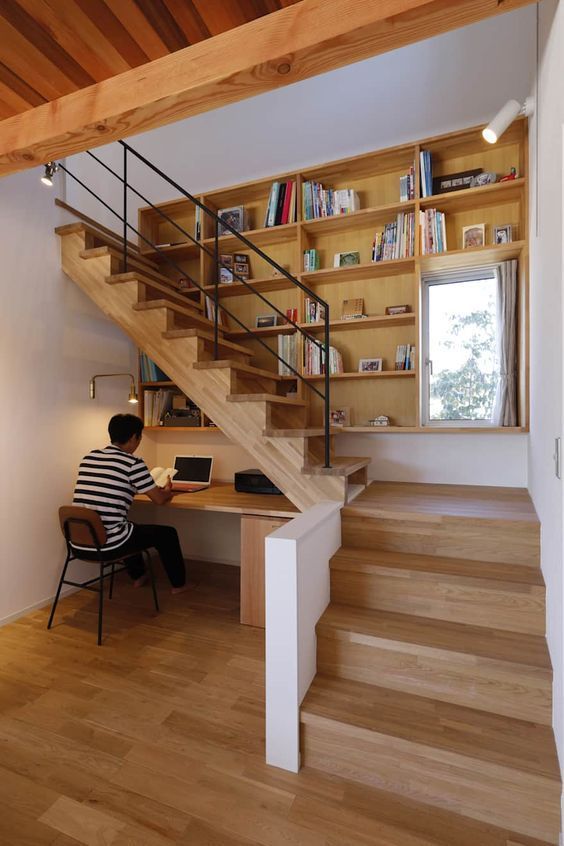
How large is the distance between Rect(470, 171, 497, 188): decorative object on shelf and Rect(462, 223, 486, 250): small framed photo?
244 mm

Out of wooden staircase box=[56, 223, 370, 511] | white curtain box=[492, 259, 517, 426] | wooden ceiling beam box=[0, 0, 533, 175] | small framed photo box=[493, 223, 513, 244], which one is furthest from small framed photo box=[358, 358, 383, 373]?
wooden ceiling beam box=[0, 0, 533, 175]

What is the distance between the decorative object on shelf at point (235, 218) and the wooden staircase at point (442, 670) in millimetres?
2501

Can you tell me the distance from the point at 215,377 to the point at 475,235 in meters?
2.02

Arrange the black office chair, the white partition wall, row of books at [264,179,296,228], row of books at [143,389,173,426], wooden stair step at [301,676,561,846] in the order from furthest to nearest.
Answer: row of books at [143,389,173,426]
row of books at [264,179,296,228]
the black office chair
the white partition wall
wooden stair step at [301,676,561,846]

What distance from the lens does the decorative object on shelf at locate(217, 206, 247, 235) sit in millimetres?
3375

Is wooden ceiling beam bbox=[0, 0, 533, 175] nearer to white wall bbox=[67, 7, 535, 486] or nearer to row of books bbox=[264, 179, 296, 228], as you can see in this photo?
row of books bbox=[264, 179, 296, 228]

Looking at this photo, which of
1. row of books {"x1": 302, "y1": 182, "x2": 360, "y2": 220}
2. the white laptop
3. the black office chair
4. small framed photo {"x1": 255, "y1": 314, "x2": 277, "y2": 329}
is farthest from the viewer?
the white laptop

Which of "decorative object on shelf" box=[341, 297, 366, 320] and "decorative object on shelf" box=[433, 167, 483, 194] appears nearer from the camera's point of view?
"decorative object on shelf" box=[433, 167, 483, 194]

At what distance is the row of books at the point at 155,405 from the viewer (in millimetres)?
→ 3635

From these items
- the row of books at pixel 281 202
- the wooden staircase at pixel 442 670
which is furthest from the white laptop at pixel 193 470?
the row of books at pixel 281 202

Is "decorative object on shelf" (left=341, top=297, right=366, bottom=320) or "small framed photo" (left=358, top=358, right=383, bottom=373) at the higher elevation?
"decorative object on shelf" (left=341, top=297, right=366, bottom=320)

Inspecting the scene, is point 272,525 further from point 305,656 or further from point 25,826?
point 25,826

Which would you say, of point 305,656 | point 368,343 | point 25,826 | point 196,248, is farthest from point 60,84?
point 25,826

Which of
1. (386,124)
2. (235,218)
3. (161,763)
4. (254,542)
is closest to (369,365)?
(254,542)
